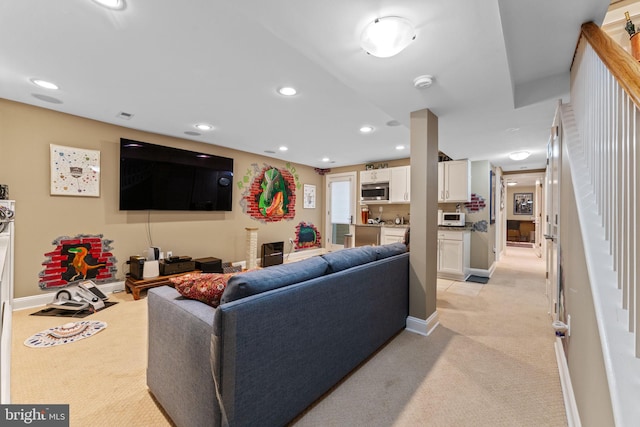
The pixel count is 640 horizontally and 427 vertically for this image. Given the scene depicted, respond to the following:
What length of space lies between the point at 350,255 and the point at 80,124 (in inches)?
153

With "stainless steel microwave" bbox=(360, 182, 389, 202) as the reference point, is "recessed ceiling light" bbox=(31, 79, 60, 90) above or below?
above

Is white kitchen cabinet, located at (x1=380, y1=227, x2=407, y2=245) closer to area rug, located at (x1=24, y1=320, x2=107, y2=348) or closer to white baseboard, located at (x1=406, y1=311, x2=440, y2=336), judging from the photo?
white baseboard, located at (x1=406, y1=311, x2=440, y2=336)

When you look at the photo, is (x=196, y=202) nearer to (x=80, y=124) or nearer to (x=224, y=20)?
(x=80, y=124)

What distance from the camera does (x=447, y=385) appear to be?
1.81 metres

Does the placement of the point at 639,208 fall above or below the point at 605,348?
above

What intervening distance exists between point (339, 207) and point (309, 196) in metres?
0.84

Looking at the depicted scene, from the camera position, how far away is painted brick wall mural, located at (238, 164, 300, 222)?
5430 mm

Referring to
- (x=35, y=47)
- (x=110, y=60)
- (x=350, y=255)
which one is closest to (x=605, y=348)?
(x=350, y=255)

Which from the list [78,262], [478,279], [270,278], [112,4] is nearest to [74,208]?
[78,262]

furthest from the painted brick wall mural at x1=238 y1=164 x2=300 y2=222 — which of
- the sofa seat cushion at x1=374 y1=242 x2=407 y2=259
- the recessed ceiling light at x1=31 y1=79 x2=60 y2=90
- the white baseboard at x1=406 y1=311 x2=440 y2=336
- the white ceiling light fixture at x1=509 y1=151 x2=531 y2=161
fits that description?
the white ceiling light fixture at x1=509 y1=151 x2=531 y2=161

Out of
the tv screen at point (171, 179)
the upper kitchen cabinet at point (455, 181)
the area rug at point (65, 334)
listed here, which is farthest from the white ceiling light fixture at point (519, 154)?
the area rug at point (65, 334)

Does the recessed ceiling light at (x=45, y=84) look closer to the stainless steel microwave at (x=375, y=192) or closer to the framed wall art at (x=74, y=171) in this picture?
the framed wall art at (x=74, y=171)

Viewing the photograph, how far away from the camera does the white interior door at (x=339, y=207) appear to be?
6660mm

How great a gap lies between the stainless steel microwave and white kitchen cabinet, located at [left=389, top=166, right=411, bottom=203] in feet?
0.34
